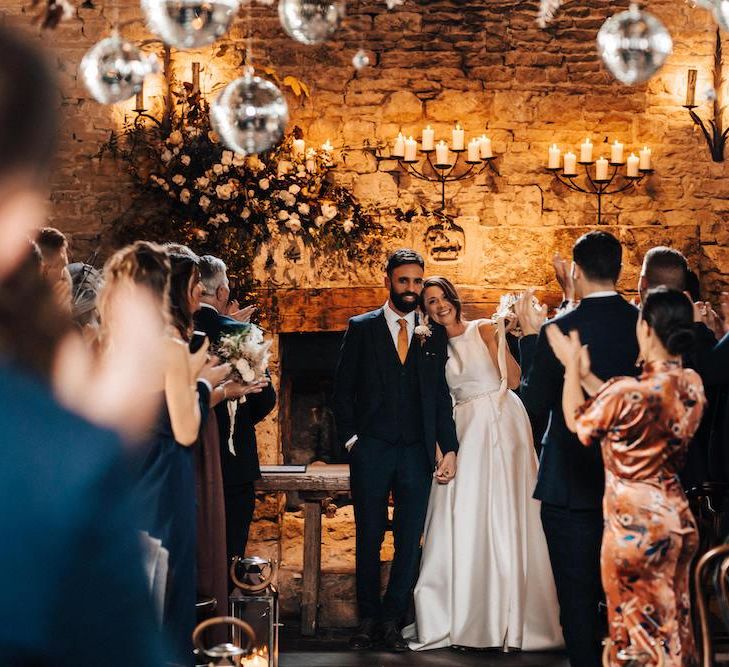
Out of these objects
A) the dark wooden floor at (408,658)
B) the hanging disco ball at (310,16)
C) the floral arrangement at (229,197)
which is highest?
the hanging disco ball at (310,16)

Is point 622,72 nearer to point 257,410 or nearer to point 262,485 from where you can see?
point 257,410

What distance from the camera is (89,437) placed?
0.95m

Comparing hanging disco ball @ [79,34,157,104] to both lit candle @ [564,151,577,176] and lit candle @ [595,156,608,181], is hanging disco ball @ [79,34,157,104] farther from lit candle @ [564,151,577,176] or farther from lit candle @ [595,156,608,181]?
lit candle @ [595,156,608,181]

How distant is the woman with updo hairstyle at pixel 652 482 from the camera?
356 cm

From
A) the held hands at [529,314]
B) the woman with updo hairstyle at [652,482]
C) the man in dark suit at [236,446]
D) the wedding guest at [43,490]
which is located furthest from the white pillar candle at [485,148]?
the wedding guest at [43,490]

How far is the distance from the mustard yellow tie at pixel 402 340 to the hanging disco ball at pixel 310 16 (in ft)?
6.49

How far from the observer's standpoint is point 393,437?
5402 mm

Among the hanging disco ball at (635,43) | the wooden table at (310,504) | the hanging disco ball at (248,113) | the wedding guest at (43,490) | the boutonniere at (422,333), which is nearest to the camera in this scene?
the wedding guest at (43,490)

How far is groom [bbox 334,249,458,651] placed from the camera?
5.41 m

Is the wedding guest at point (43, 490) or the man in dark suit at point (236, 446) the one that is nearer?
the wedding guest at point (43, 490)

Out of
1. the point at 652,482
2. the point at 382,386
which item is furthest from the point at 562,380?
the point at 382,386

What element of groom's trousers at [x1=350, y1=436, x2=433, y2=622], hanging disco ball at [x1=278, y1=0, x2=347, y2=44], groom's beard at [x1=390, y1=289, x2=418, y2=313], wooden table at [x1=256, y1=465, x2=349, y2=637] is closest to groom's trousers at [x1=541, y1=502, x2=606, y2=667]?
groom's trousers at [x1=350, y1=436, x2=433, y2=622]

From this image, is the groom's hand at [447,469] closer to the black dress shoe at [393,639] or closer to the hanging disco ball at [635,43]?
the black dress shoe at [393,639]

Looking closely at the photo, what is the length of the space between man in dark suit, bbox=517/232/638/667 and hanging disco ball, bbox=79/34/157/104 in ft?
6.16
